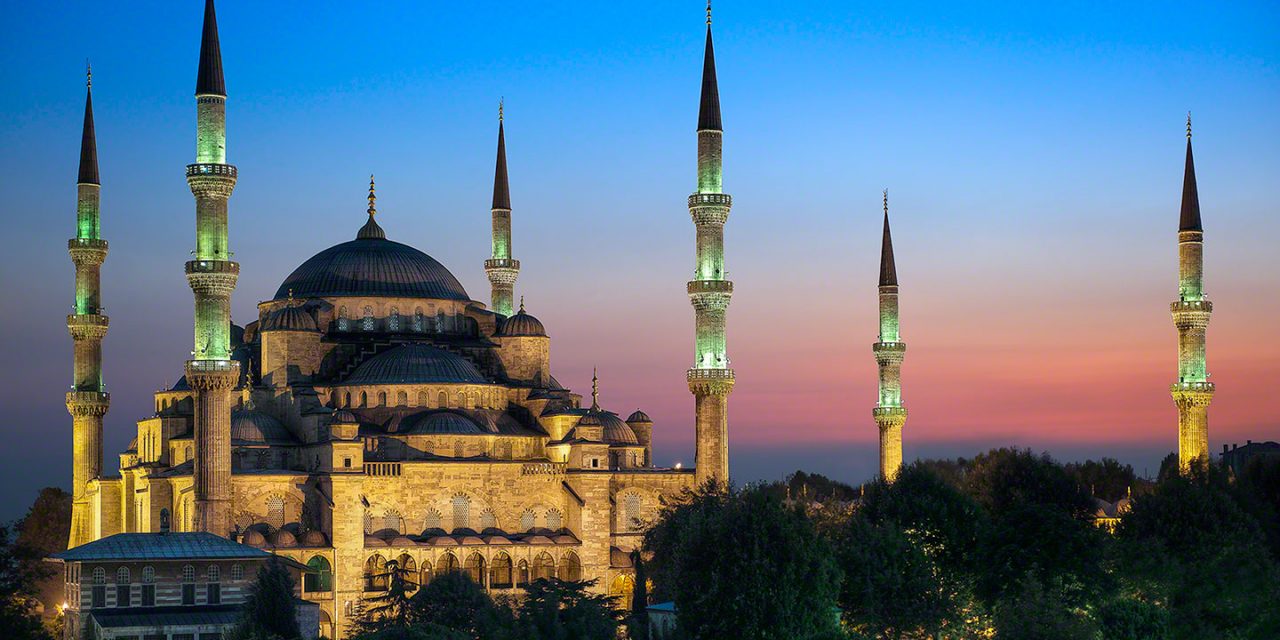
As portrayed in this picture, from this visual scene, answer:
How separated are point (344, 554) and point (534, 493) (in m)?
6.44

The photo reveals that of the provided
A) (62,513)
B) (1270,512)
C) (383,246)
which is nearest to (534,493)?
(383,246)

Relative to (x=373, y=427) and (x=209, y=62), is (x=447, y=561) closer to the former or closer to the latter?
(x=373, y=427)

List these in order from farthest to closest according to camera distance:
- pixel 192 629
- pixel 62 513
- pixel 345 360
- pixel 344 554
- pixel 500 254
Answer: pixel 62 513 < pixel 500 254 < pixel 345 360 < pixel 344 554 < pixel 192 629

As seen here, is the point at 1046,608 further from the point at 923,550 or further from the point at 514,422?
the point at 514,422

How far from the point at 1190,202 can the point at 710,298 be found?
15544 mm

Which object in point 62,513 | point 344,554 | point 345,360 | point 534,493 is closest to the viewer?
point 344,554

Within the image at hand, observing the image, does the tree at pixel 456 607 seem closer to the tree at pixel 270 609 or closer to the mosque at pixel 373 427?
the tree at pixel 270 609

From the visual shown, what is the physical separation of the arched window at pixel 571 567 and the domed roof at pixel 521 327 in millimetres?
9799

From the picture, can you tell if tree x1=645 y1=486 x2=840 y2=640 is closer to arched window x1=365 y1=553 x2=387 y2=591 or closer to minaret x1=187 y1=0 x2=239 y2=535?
arched window x1=365 y1=553 x2=387 y2=591

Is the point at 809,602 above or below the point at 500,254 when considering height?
below

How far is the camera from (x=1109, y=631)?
3997 cm

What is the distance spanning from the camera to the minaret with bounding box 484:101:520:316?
6775 cm

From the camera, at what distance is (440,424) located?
56531 millimetres

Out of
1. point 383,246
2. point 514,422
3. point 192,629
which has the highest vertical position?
point 383,246
